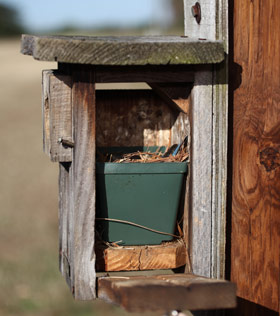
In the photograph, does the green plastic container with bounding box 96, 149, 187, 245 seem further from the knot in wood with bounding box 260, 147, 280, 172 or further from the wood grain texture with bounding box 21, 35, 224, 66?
the wood grain texture with bounding box 21, 35, 224, 66

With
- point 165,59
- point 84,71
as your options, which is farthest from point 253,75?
point 84,71

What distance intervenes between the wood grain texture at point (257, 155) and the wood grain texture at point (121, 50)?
0.22 m

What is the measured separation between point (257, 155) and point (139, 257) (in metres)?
0.62

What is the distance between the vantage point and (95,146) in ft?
8.96

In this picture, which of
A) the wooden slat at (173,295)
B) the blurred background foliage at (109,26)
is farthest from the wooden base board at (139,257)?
the blurred background foliage at (109,26)

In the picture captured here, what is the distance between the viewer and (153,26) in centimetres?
2825

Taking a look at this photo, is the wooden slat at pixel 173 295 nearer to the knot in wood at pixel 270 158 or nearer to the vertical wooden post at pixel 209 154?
the vertical wooden post at pixel 209 154

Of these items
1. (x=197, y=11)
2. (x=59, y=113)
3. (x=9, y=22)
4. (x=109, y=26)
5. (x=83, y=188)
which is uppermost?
(x=9, y=22)

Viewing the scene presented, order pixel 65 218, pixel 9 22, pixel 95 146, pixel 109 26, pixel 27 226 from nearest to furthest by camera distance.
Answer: pixel 95 146, pixel 65 218, pixel 27 226, pixel 109 26, pixel 9 22

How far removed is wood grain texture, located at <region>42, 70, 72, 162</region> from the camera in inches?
104

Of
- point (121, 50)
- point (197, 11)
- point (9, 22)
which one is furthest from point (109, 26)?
point (121, 50)

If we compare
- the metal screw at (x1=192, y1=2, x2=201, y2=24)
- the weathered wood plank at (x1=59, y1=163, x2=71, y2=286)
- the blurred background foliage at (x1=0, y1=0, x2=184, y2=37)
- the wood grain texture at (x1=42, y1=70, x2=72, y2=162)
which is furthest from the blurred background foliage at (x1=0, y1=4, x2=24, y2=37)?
the wood grain texture at (x1=42, y1=70, x2=72, y2=162)

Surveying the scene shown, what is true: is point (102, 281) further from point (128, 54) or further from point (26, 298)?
point (26, 298)

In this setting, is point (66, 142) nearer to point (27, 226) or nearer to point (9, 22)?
point (27, 226)
